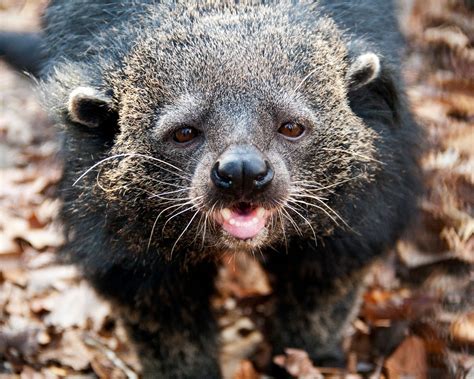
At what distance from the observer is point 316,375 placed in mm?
5871

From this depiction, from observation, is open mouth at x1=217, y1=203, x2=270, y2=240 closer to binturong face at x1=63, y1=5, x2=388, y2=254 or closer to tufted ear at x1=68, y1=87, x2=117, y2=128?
binturong face at x1=63, y1=5, x2=388, y2=254

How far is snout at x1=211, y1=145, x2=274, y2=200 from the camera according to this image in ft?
14.0

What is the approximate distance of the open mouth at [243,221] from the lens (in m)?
4.64

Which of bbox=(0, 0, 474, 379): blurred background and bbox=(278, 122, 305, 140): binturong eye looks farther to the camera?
bbox=(0, 0, 474, 379): blurred background

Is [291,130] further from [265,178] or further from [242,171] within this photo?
[242,171]

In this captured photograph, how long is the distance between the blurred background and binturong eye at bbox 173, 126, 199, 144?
1410mm

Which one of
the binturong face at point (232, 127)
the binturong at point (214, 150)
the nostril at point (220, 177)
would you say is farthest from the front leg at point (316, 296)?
the nostril at point (220, 177)

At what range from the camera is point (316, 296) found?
598cm

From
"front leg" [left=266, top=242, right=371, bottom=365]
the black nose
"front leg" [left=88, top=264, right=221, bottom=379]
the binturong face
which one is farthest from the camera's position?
"front leg" [left=266, top=242, right=371, bottom=365]

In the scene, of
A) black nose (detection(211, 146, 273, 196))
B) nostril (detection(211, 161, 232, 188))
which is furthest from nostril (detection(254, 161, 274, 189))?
nostril (detection(211, 161, 232, 188))

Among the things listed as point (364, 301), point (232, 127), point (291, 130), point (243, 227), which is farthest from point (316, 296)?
point (232, 127)

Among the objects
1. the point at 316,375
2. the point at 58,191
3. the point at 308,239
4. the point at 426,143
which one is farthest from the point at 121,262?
the point at 426,143

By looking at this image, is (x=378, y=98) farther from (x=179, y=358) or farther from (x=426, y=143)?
(x=179, y=358)

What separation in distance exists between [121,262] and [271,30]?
1712 millimetres
